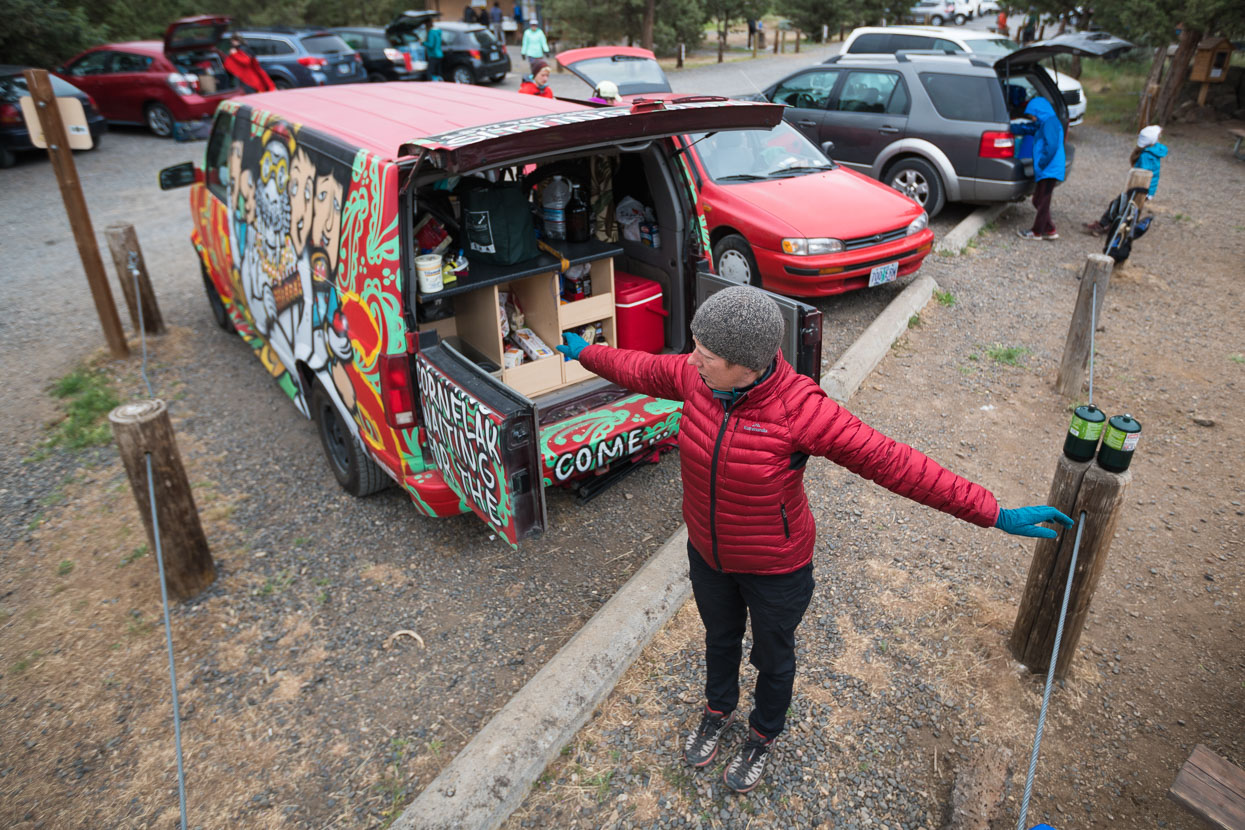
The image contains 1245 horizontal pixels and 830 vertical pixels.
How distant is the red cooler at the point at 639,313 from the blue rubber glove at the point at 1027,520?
2.69 m

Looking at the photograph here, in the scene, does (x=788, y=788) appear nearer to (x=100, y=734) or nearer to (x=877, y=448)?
(x=877, y=448)

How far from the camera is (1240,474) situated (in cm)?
473

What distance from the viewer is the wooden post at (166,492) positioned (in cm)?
354

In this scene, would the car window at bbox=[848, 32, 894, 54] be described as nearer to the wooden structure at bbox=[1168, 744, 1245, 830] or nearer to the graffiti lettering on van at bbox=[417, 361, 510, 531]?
the graffiti lettering on van at bbox=[417, 361, 510, 531]

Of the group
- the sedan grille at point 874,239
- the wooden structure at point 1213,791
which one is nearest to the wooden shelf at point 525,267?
the sedan grille at point 874,239

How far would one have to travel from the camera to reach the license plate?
21.7ft

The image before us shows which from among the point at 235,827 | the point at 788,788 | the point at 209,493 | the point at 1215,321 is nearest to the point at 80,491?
the point at 209,493

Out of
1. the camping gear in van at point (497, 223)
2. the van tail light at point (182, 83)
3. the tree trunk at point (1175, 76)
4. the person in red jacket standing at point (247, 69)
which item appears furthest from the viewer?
the van tail light at point (182, 83)

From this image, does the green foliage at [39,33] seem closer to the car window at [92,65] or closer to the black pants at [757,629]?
the car window at [92,65]

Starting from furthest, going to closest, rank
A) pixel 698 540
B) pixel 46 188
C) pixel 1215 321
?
pixel 46 188
pixel 1215 321
pixel 698 540

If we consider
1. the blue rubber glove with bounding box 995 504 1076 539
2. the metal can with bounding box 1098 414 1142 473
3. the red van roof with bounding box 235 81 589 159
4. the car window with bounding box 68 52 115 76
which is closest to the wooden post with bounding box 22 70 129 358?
the red van roof with bounding box 235 81 589 159

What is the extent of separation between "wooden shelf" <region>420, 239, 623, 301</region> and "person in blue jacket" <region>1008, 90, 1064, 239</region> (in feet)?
21.3

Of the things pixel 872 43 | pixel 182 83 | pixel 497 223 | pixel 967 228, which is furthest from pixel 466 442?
pixel 872 43

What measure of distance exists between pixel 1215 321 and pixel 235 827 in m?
8.30
